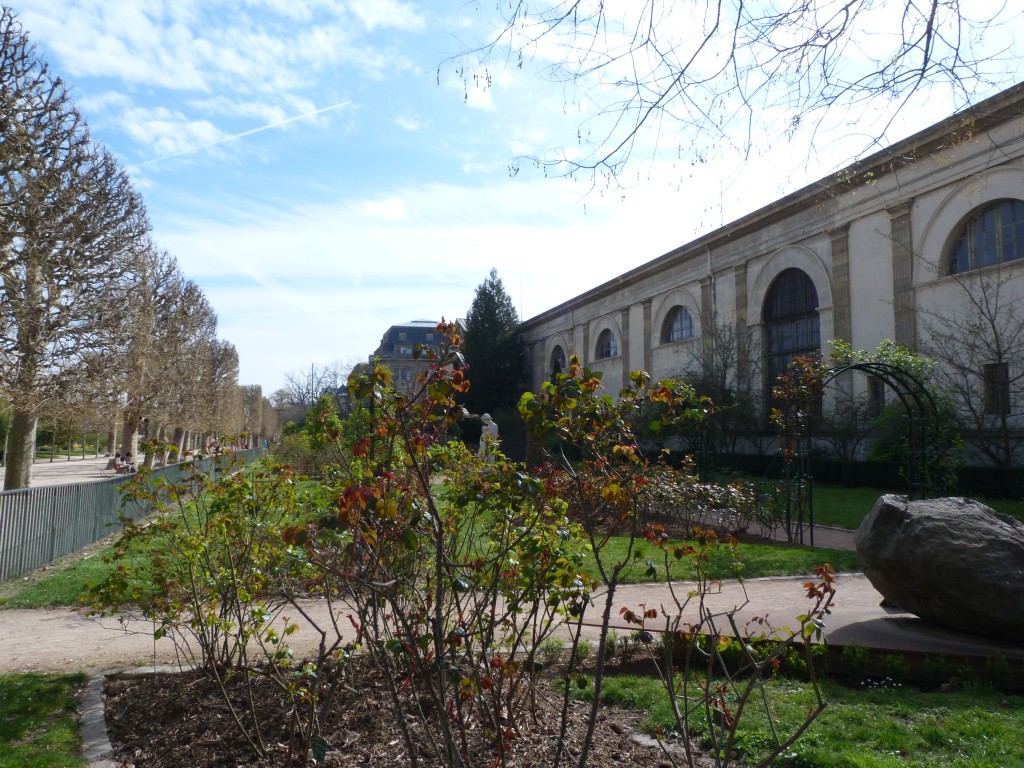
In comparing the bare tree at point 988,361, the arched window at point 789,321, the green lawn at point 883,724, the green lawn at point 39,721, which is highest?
the arched window at point 789,321

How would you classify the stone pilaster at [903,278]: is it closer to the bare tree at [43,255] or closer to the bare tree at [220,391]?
the bare tree at [43,255]

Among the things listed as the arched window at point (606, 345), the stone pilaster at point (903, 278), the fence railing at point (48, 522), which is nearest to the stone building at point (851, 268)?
the stone pilaster at point (903, 278)

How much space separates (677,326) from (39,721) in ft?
108

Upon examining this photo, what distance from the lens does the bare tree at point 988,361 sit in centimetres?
1872

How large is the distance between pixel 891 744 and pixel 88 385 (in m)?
18.4

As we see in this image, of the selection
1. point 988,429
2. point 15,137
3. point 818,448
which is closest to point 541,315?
point 818,448

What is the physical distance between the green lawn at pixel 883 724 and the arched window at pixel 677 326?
2970 cm

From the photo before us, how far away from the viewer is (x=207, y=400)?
36219 mm

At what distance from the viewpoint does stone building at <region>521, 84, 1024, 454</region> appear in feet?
62.3

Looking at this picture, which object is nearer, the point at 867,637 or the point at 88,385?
the point at 867,637

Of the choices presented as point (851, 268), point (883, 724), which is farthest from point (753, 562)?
point (851, 268)

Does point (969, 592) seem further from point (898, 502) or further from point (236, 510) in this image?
point (236, 510)

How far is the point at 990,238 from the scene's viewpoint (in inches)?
779

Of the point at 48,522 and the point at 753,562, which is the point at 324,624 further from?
the point at 48,522
